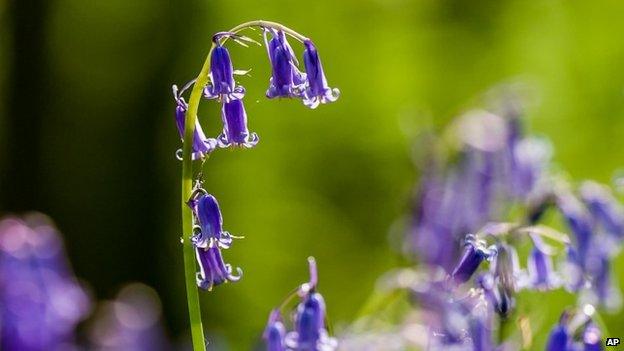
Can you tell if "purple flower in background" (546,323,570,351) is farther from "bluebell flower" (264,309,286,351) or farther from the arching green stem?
the arching green stem

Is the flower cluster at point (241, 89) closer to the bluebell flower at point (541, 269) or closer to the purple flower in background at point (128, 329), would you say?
the bluebell flower at point (541, 269)

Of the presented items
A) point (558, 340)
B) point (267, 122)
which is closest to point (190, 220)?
point (558, 340)

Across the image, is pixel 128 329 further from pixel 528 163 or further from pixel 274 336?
pixel 274 336

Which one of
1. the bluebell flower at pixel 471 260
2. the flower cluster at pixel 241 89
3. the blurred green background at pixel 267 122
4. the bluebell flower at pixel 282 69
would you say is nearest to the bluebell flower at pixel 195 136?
the flower cluster at pixel 241 89

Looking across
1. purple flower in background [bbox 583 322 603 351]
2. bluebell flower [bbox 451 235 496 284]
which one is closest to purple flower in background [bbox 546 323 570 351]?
purple flower in background [bbox 583 322 603 351]

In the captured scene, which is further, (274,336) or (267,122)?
(267,122)
